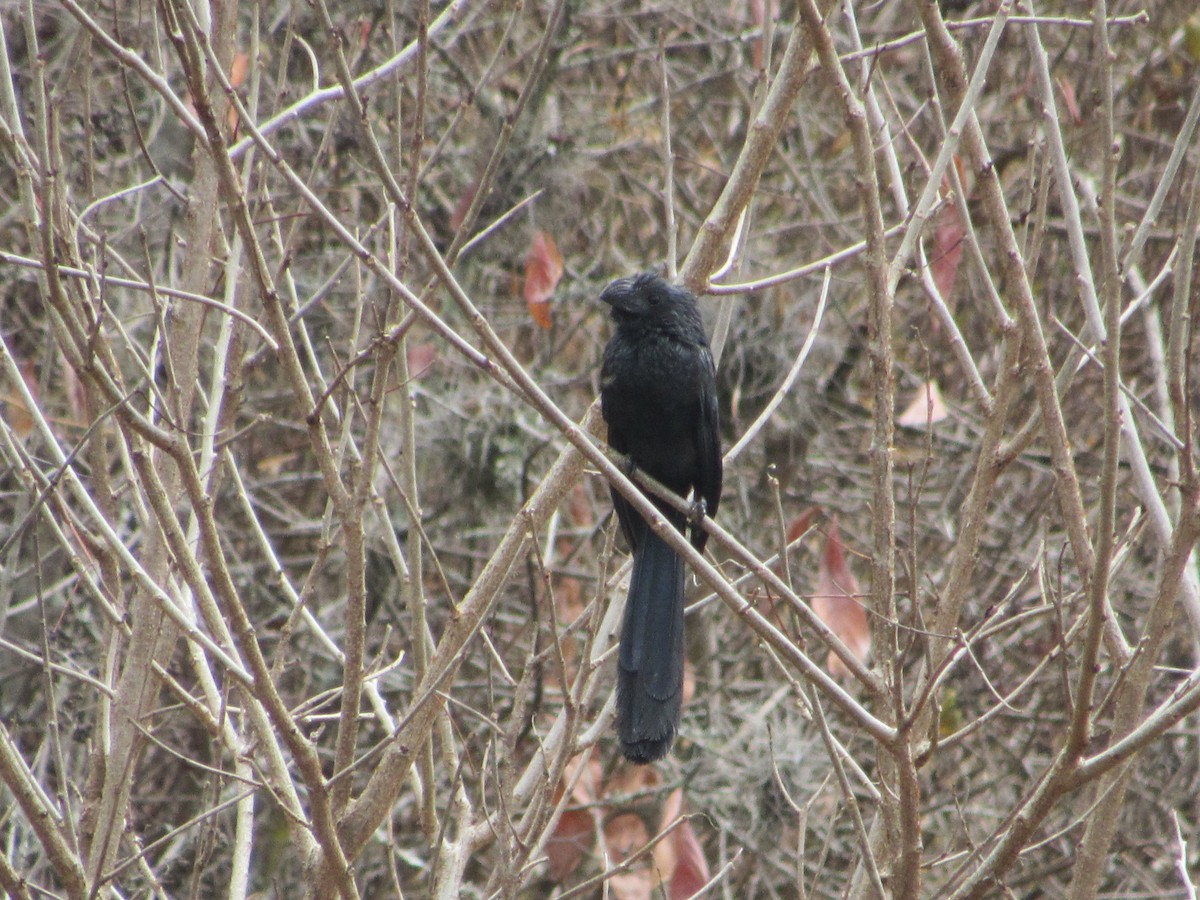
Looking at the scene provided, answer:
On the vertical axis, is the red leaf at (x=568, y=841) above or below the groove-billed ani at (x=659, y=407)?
below

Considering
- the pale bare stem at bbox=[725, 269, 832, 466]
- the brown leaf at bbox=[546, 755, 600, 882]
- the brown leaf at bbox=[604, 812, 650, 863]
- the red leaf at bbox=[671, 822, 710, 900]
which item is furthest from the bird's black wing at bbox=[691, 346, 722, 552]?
the brown leaf at bbox=[604, 812, 650, 863]

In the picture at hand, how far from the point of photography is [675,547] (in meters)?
2.40

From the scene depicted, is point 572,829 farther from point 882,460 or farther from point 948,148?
point 948,148

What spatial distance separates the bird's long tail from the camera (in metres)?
3.02

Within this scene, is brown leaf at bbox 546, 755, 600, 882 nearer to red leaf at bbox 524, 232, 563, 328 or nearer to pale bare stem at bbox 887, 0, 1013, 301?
red leaf at bbox 524, 232, 563, 328

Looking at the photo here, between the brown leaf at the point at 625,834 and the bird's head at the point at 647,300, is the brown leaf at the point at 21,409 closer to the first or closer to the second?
the bird's head at the point at 647,300

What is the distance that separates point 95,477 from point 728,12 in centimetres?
532

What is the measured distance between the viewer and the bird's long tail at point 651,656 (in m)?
3.02

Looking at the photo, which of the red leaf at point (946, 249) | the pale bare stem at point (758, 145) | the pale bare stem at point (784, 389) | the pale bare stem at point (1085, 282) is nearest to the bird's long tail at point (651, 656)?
the pale bare stem at point (784, 389)

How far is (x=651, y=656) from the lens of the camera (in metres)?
3.20

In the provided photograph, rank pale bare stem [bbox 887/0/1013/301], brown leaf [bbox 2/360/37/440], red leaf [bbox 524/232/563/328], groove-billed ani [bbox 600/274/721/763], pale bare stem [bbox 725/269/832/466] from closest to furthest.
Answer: pale bare stem [bbox 887/0/1013/301]
pale bare stem [bbox 725/269/832/466]
groove-billed ani [bbox 600/274/721/763]
brown leaf [bbox 2/360/37/440]
red leaf [bbox 524/232/563/328]

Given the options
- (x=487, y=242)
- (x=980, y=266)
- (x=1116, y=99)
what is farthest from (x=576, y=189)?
(x=980, y=266)

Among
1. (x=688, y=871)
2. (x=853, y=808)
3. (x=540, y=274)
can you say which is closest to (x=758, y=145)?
(x=853, y=808)

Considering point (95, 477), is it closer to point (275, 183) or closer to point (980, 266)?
point (980, 266)
